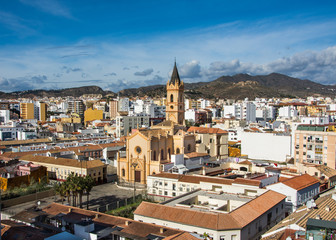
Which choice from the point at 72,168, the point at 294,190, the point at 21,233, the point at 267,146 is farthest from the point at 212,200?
the point at 267,146

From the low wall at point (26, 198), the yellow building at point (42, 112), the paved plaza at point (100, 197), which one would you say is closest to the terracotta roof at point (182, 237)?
the paved plaza at point (100, 197)

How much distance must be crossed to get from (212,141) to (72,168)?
905 inches

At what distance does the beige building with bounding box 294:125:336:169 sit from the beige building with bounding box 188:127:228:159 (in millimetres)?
13087

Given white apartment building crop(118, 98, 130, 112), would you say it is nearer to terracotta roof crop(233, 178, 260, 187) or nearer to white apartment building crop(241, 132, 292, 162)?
white apartment building crop(241, 132, 292, 162)

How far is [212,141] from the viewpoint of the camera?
55.2 meters

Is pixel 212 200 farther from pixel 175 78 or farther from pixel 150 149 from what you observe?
pixel 175 78

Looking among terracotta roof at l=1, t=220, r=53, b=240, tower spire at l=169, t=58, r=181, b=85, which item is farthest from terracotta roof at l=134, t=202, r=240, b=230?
tower spire at l=169, t=58, r=181, b=85

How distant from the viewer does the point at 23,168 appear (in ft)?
135

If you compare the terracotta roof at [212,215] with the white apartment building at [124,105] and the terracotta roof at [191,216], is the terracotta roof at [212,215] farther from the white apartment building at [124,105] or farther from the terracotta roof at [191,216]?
the white apartment building at [124,105]

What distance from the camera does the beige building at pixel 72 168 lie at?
138ft

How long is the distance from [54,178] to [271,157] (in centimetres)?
3523

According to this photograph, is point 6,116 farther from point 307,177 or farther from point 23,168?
point 307,177

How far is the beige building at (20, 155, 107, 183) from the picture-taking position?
138 ft

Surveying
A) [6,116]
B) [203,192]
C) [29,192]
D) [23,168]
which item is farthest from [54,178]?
[6,116]
